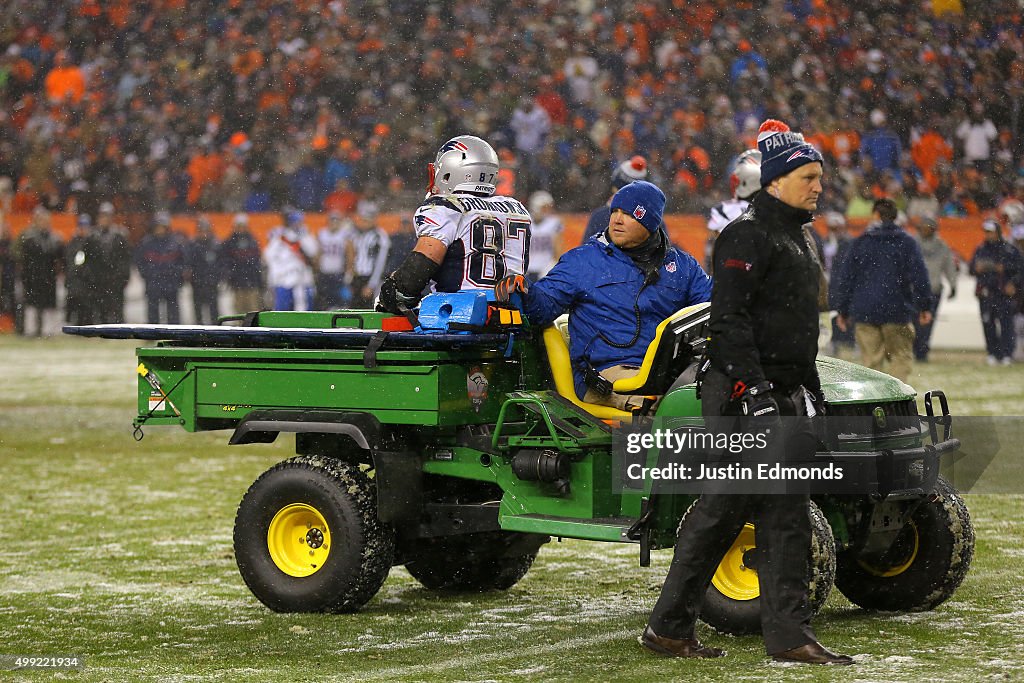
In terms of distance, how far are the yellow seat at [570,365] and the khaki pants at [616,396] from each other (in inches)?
0.9

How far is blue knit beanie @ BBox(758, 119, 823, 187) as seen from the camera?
581 cm

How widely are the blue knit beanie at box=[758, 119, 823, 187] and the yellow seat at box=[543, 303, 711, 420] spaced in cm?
81

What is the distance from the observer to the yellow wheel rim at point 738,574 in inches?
247

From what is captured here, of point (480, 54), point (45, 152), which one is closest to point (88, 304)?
point (45, 152)

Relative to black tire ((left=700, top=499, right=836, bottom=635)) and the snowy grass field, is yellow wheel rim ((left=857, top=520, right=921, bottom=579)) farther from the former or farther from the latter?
black tire ((left=700, top=499, right=836, bottom=635))

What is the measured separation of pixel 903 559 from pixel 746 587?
0.89m

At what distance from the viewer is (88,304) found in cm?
2589

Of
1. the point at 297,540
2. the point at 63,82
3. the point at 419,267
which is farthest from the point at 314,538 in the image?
the point at 63,82

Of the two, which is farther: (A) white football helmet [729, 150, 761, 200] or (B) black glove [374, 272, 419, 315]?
(A) white football helmet [729, 150, 761, 200]

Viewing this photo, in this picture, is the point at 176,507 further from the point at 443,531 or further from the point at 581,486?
the point at 581,486

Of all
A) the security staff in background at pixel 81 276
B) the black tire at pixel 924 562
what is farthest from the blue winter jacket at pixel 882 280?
the security staff in background at pixel 81 276

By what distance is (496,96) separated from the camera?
26016 millimetres

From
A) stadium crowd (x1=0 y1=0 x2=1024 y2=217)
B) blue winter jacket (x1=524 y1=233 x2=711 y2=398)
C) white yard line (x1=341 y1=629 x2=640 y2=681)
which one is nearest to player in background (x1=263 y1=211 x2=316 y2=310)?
stadium crowd (x1=0 y1=0 x2=1024 y2=217)

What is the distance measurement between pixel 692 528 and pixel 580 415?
941mm
